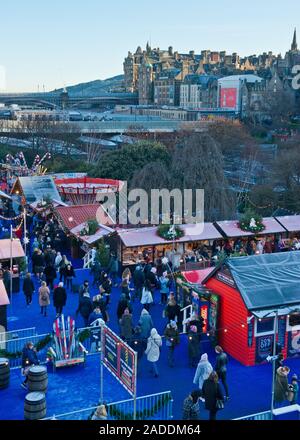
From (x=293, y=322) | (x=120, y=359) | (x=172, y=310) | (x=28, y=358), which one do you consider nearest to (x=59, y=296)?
(x=172, y=310)

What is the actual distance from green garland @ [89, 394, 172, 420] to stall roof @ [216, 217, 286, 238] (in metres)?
12.0

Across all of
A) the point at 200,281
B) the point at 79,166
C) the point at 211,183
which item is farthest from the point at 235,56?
the point at 200,281

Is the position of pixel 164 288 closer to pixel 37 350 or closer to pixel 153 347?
pixel 153 347

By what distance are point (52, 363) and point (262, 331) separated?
15.0ft

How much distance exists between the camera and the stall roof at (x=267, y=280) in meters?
12.4

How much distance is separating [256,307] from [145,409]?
139 inches

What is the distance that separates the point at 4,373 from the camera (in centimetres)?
1113

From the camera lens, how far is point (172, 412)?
33.8ft

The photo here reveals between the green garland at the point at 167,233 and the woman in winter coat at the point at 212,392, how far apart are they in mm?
10777

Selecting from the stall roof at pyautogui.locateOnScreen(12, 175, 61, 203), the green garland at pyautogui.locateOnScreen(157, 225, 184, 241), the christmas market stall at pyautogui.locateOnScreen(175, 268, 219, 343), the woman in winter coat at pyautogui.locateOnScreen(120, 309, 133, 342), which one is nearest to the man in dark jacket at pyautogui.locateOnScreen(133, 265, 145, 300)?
the christmas market stall at pyautogui.locateOnScreen(175, 268, 219, 343)

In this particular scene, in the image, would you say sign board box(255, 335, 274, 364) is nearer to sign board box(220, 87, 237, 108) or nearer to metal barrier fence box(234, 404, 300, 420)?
metal barrier fence box(234, 404, 300, 420)

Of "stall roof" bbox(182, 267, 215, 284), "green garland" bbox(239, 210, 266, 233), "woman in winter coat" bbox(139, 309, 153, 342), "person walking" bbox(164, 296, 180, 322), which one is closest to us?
"woman in winter coat" bbox(139, 309, 153, 342)

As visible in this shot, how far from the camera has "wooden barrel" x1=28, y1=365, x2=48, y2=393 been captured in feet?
34.6
